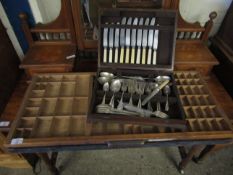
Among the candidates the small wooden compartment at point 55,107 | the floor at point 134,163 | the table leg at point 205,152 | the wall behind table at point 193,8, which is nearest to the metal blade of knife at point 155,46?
the small wooden compartment at point 55,107

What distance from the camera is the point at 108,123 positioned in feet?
2.76

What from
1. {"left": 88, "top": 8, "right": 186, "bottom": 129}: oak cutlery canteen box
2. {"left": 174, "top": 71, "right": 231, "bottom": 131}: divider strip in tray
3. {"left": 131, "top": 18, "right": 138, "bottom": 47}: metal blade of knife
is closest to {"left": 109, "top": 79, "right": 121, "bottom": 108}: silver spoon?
{"left": 88, "top": 8, "right": 186, "bottom": 129}: oak cutlery canteen box

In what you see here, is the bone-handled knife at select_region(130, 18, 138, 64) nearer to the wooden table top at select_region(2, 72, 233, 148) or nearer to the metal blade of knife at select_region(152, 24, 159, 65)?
the metal blade of knife at select_region(152, 24, 159, 65)

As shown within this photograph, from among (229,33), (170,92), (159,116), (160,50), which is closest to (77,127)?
(159,116)

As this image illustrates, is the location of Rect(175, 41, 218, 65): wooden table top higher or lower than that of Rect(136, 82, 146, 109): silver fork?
higher

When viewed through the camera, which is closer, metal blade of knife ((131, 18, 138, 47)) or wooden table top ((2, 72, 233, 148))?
wooden table top ((2, 72, 233, 148))

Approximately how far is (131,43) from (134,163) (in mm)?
931

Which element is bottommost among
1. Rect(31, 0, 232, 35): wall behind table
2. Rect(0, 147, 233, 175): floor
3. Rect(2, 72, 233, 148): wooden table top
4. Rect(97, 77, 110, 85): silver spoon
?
Rect(0, 147, 233, 175): floor

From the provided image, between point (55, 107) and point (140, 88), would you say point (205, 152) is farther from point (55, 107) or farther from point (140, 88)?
point (55, 107)

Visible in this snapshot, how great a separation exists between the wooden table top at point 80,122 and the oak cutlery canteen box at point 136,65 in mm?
→ 88

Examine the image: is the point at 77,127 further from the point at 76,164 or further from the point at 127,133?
the point at 76,164

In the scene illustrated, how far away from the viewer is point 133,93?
89cm

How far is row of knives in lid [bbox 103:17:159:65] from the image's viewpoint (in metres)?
0.94

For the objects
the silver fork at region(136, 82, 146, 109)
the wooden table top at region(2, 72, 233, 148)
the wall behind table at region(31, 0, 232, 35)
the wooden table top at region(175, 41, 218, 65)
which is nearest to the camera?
the wooden table top at region(2, 72, 233, 148)
